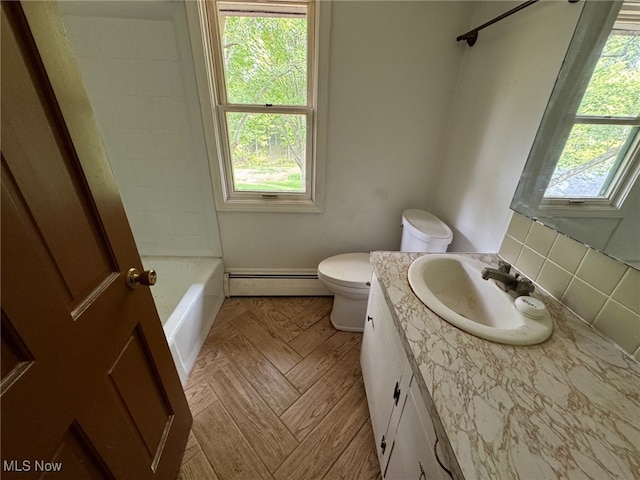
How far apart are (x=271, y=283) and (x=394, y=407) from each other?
4.46 ft

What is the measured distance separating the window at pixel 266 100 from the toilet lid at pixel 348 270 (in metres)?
0.45

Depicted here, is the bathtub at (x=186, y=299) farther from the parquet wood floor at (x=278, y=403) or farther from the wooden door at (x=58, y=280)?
the wooden door at (x=58, y=280)

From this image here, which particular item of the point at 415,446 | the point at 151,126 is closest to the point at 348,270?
the point at 415,446

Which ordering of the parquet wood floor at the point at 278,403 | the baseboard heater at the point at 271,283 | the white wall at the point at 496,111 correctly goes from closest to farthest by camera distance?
the white wall at the point at 496,111 → the parquet wood floor at the point at 278,403 → the baseboard heater at the point at 271,283

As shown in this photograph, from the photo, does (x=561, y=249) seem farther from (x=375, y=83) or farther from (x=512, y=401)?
(x=375, y=83)

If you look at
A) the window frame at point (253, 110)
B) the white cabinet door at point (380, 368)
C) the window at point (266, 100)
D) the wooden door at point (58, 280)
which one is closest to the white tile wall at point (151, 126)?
the window frame at point (253, 110)

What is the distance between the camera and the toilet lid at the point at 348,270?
1.56 m

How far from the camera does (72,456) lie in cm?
54

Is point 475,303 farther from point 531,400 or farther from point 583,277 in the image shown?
point 531,400

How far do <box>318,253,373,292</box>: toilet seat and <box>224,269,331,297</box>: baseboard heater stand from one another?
1.23 ft

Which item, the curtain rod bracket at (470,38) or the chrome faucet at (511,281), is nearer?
the chrome faucet at (511,281)

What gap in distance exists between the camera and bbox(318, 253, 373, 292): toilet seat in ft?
5.09

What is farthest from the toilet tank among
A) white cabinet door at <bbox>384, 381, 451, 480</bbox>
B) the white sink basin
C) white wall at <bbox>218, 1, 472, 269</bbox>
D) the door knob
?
the door knob

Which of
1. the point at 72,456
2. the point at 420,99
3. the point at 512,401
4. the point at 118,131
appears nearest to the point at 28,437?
the point at 72,456
